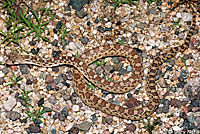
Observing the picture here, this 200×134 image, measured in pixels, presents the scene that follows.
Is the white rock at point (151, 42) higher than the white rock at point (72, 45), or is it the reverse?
the white rock at point (151, 42)

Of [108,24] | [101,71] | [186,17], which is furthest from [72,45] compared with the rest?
[186,17]

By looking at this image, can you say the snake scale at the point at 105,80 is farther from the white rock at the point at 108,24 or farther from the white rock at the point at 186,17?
the white rock at the point at 108,24

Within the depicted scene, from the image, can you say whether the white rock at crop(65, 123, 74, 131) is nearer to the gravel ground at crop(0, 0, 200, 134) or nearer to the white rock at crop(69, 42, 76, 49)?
the gravel ground at crop(0, 0, 200, 134)

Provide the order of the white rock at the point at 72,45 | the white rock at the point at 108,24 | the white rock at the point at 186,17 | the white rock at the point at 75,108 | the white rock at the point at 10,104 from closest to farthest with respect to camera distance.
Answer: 1. the white rock at the point at 10,104
2. the white rock at the point at 75,108
3. the white rock at the point at 72,45
4. the white rock at the point at 108,24
5. the white rock at the point at 186,17

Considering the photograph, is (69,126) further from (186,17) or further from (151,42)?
(186,17)

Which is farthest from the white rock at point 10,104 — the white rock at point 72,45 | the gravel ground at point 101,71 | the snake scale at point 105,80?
the white rock at point 72,45

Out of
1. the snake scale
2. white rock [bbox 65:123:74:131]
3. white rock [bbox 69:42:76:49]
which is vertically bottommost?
white rock [bbox 65:123:74:131]

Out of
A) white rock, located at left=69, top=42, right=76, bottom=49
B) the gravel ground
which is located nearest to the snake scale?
the gravel ground
